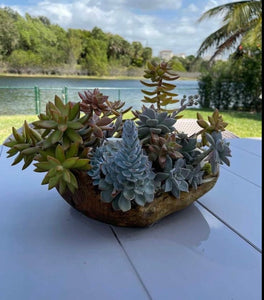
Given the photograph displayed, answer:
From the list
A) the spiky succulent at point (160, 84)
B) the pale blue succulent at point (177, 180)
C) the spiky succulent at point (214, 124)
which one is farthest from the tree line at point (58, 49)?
the pale blue succulent at point (177, 180)

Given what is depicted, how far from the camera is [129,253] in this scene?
0.58m

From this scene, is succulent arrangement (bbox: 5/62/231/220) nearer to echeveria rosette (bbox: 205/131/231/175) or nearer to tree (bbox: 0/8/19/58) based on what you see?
echeveria rosette (bbox: 205/131/231/175)

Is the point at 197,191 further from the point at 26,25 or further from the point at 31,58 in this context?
the point at 26,25

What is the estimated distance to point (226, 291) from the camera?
477 millimetres

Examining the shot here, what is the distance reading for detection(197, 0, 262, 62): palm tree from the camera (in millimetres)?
6285

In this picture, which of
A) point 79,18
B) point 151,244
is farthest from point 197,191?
point 79,18

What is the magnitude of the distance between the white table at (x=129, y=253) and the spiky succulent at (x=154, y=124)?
0.22 meters

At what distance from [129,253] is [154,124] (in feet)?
0.92

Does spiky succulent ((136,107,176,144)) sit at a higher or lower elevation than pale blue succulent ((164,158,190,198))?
higher

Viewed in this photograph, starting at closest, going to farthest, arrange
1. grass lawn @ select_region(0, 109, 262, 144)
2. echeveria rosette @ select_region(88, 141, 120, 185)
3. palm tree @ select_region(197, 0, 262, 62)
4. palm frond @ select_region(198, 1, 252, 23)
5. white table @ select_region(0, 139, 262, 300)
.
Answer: white table @ select_region(0, 139, 262, 300) < echeveria rosette @ select_region(88, 141, 120, 185) < grass lawn @ select_region(0, 109, 262, 144) < palm tree @ select_region(197, 0, 262, 62) < palm frond @ select_region(198, 1, 252, 23)

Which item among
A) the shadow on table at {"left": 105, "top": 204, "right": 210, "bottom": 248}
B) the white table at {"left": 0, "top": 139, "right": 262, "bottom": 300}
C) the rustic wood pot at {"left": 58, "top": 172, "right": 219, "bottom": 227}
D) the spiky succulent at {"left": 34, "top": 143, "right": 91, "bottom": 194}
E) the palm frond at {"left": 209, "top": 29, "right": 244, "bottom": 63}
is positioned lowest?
the white table at {"left": 0, "top": 139, "right": 262, "bottom": 300}

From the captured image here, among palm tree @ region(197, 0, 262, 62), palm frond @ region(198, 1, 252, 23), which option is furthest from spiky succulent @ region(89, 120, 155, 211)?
palm frond @ region(198, 1, 252, 23)

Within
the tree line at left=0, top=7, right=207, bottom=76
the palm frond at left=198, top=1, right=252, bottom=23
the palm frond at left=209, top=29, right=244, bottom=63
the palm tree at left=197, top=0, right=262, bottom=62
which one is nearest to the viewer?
the palm tree at left=197, top=0, right=262, bottom=62

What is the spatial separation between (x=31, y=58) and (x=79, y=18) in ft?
24.5
